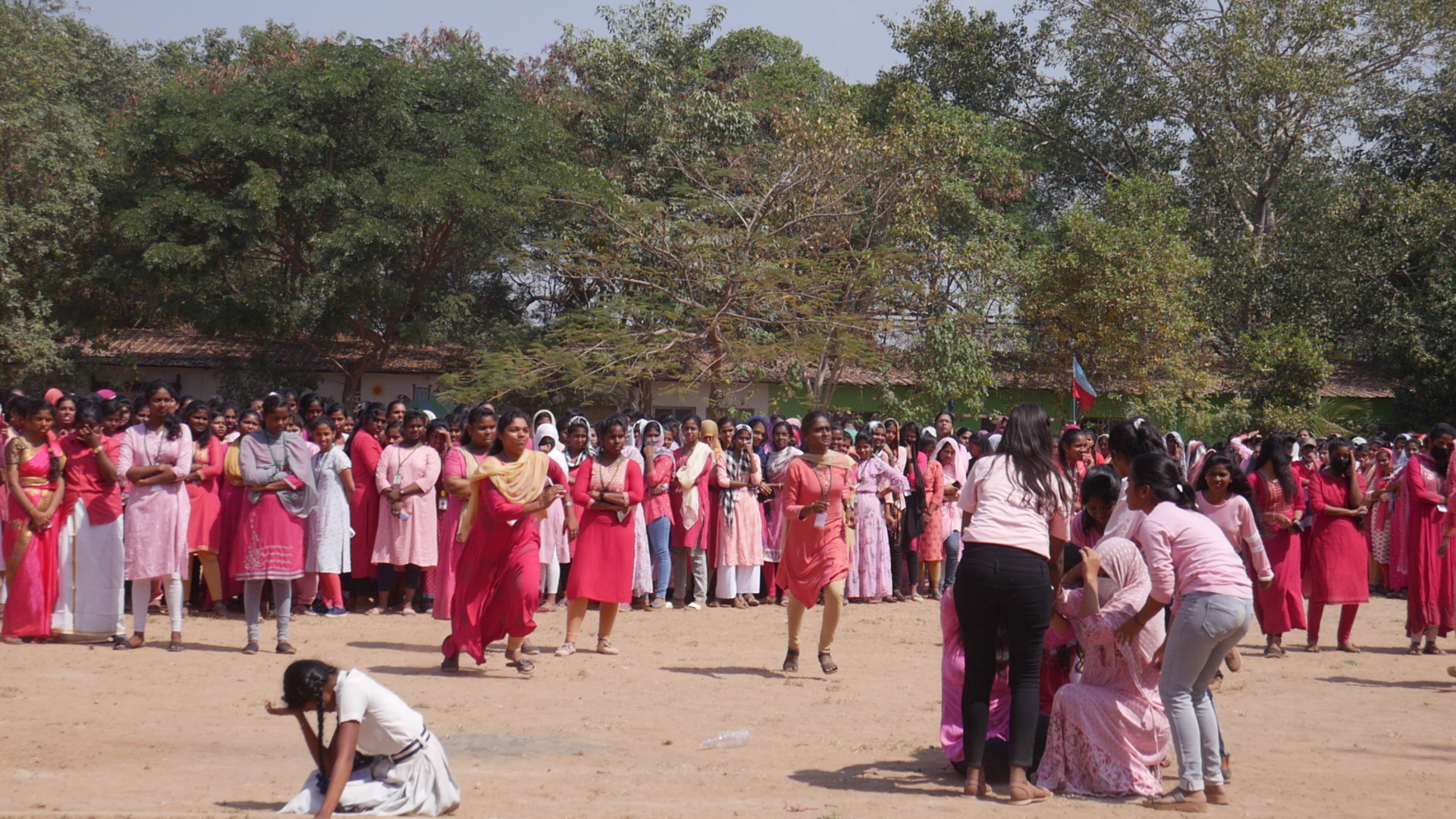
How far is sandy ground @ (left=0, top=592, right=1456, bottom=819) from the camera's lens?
18.4 ft

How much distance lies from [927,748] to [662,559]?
671cm

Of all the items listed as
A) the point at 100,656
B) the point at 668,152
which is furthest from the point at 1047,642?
the point at 668,152

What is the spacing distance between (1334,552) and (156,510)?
975cm

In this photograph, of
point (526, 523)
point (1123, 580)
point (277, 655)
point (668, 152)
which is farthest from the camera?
point (668, 152)

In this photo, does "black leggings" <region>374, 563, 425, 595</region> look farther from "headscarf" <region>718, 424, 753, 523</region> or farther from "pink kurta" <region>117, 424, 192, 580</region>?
"headscarf" <region>718, 424, 753, 523</region>

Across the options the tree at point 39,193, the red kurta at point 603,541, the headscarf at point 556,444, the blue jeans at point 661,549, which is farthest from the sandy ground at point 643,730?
the tree at point 39,193

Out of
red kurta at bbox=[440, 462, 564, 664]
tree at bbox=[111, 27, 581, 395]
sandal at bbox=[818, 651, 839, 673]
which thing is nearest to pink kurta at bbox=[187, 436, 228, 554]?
red kurta at bbox=[440, 462, 564, 664]

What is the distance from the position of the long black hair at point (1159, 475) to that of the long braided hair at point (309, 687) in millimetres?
3631

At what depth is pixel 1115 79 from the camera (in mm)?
32531

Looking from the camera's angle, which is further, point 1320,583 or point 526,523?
point 1320,583

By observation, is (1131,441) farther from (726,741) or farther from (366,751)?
(366,751)

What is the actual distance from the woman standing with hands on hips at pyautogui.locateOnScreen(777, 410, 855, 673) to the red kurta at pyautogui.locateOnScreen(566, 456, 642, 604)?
1.25 meters

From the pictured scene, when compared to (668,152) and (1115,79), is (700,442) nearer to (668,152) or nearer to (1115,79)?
(668,152)

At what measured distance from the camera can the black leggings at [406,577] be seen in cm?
1224
